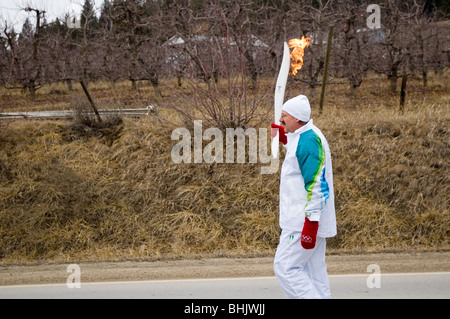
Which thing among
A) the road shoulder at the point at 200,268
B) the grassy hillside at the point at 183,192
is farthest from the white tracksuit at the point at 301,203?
the grassy hillside at the point at 183,192

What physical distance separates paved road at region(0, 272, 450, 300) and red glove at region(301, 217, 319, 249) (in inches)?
73.7

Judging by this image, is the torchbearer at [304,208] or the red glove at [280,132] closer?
the torchbearer at [304,208]

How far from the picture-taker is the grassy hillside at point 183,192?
9.96 meters

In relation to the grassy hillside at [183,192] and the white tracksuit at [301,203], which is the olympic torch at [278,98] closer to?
the white tracksuit at [301,203]

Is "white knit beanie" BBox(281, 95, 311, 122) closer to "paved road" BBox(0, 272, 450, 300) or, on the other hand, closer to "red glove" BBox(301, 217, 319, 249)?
"red glove" BBox(301, 217, 319, 249)

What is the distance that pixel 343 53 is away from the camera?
20109 mm

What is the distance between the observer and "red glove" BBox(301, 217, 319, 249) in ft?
16.1

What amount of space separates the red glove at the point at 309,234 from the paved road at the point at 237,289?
187 cm

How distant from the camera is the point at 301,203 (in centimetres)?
505

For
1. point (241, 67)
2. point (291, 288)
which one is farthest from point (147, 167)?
point (291, 288)

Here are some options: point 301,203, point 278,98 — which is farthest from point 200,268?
point 301,203

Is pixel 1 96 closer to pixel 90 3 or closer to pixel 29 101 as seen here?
pixel 29 101

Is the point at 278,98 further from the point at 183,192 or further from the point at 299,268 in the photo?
the point at 183,192

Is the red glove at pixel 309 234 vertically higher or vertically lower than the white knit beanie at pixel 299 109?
lower
